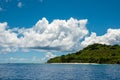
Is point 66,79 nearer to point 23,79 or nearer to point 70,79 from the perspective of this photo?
point 70,79

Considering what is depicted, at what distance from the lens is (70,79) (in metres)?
92.6

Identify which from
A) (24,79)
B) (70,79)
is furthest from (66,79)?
(24,79)

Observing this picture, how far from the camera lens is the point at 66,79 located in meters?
91.8

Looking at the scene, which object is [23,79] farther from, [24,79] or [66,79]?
[66,79]

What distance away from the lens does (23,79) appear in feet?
301

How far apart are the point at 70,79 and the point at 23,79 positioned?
1586 centimetres

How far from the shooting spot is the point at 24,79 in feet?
301

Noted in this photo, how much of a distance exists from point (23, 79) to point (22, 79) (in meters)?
0.34

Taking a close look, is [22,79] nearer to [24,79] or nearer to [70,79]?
[24,79]

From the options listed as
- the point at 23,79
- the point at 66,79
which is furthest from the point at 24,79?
the point at 66,79

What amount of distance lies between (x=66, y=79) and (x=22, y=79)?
1480cm

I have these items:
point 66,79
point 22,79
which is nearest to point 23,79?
point 22,79

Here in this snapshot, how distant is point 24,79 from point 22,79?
67 centimetres

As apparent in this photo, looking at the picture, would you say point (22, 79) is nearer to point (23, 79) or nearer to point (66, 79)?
point (23, 79)
